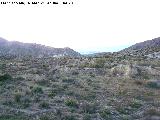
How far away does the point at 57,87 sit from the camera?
96.2 ft

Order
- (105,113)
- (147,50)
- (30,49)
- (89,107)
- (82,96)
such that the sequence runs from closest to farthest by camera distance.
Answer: (105,113) → (89,107) → (82,96) → (147,50) → (30,49)

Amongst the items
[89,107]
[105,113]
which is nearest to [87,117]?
[105,113]

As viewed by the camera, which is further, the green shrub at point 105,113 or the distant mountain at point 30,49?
the distant mountain at point 30,49

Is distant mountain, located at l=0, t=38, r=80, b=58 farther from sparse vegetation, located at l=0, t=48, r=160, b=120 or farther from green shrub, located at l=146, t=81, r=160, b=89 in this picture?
green shrub, located at l=146, t=81, r=160, b=89

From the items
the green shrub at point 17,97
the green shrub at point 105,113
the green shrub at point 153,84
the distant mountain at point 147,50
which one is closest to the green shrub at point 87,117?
the green shrub at point 105,113

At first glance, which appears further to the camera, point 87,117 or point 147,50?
point 147,50

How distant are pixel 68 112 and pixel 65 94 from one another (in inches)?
206

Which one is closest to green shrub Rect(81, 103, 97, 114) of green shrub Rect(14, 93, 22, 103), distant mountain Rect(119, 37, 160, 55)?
green shrub Rect(14, 93, 22, 103)

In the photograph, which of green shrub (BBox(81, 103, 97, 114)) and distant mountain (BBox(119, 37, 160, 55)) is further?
distant mountain (BBox(119, 37, 160, 55))

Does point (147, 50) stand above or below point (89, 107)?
above

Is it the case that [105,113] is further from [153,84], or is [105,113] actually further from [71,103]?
[153,84]

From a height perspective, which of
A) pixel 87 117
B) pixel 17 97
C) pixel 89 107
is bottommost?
pixel 87 117

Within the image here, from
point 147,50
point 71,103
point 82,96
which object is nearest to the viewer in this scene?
point 71,103

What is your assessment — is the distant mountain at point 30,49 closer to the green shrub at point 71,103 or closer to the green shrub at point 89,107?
the green shrub at point 71,103
